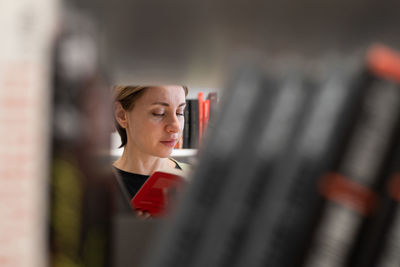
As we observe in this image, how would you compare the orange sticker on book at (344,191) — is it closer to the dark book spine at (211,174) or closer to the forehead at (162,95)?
the dark book spine at (211,174)

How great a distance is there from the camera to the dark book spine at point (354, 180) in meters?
0.26

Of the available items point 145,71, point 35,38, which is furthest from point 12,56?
point 145,71

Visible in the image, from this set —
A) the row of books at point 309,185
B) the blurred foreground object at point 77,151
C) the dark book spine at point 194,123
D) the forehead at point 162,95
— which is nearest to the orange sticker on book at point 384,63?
the row of books at point 309,185

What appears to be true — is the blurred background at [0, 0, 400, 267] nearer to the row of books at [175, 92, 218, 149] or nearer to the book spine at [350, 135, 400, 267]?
the book spine at [350, 135, 400, 267]

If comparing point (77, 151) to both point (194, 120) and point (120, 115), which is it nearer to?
point (120, 115)

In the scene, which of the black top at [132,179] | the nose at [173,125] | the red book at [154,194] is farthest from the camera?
the black top at [132,179]

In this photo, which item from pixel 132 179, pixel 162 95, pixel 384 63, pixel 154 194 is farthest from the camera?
pixel 132 179

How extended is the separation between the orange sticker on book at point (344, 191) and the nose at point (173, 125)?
77 cm

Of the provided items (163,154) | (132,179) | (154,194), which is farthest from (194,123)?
(154,194)

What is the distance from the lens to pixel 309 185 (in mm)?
263

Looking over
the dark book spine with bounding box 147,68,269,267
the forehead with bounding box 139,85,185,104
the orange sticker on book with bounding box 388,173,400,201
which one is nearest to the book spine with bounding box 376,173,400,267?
the orange sticker on book with bounding box 388,173,400,201

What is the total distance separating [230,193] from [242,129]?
0.05 meters

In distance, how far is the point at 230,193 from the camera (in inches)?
11.1

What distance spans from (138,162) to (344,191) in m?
0.95
